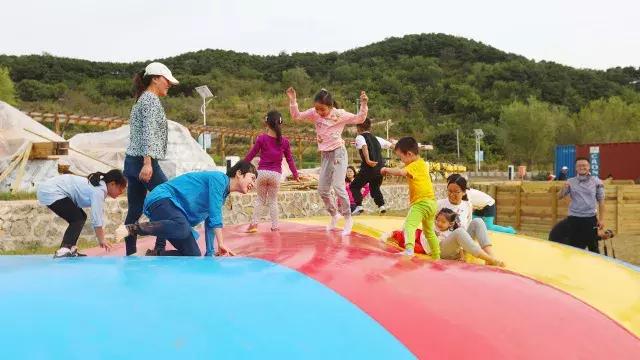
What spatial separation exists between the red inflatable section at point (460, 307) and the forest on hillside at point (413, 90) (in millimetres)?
40862

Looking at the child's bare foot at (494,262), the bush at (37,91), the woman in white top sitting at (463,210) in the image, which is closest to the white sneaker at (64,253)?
the woman in white top sitting at (463,210)

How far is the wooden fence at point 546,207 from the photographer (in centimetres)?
1198

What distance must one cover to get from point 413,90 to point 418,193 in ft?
238

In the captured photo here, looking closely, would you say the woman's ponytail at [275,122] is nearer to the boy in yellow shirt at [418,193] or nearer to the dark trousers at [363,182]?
the boy in yellow shirt at [418,193]

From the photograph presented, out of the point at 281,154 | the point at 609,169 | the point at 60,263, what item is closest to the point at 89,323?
the point at 60,263

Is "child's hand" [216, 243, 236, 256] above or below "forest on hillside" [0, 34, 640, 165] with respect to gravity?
below

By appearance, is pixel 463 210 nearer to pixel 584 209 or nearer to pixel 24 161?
pixel 584 209

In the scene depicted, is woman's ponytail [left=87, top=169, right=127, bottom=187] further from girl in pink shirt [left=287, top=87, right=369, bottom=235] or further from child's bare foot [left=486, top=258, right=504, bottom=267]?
→ child's bare foot [left=486, top=258, right=504, bottom=267]

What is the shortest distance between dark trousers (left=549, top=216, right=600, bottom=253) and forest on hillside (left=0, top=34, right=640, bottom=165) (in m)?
39.2

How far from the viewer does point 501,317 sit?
3068 millimetres

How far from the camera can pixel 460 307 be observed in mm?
3123

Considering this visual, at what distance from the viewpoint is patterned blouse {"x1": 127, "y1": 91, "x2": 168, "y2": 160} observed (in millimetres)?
4363

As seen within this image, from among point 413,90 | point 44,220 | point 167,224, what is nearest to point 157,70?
point 167,224

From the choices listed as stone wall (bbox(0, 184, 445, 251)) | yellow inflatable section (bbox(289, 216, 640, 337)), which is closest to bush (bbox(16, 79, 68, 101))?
stone wall (bbox(0, 184, 445, 251))
